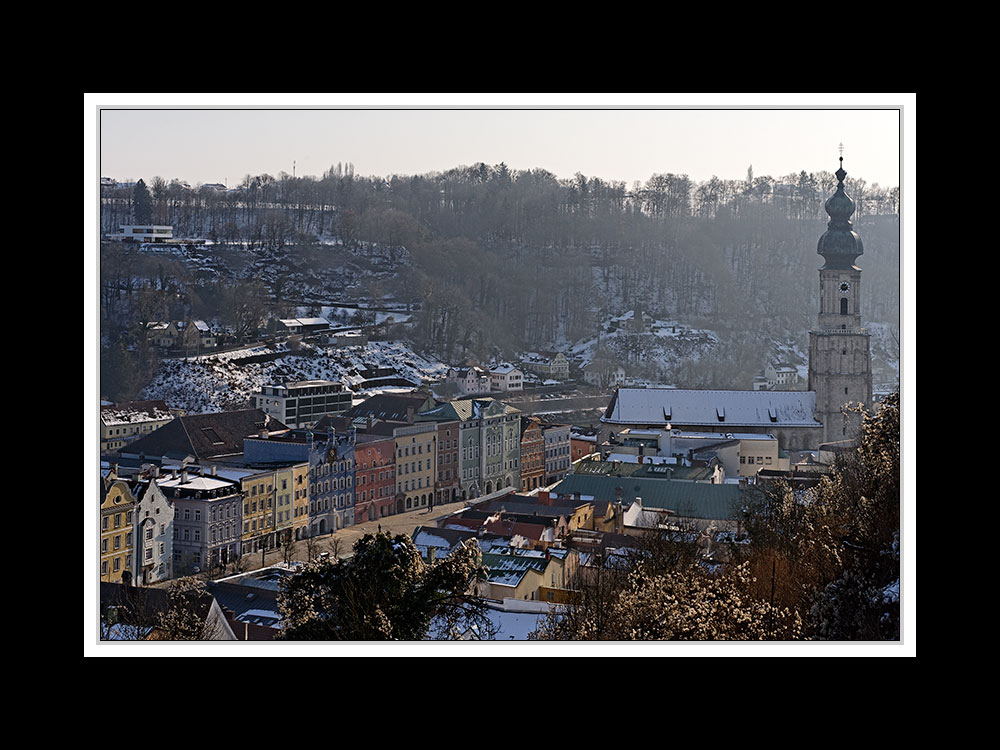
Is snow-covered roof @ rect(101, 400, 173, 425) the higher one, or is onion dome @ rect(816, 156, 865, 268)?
onion dome @ rect(816, 156, 865, 268)

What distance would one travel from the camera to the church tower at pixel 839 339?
10.5 metres

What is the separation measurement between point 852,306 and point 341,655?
940 centimetres

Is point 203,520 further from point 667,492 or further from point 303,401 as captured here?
point 667,492

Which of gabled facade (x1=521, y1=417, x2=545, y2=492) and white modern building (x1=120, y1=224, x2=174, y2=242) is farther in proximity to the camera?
gabled facade (x1=521, y1=417, x2=545, y2=492)

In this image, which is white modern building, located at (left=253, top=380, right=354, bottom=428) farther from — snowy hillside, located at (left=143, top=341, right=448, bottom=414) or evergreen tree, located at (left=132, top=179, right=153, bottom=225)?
evergreen tree, located at (left=132, top=179, right=153, bottom=225)

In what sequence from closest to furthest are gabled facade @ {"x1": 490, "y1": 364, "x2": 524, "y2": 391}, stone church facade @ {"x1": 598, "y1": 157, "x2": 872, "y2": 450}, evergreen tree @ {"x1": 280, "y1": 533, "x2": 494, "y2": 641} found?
evergreen tree @ {"x1": 280, "y1": 533, "x2": 494, "y2": 641}, gabled facade @ {"x1": 490, "y1": 364, "x2": 524, "y2": 391}, stone church facade @ {"x1": 598, "y1": 157, "x2": 872, "y2": 450}

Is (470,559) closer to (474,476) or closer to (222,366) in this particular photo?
(474,476)

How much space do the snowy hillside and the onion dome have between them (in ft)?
11.9

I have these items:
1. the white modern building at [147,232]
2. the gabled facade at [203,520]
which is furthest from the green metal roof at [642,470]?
the white modern building at [147,232]

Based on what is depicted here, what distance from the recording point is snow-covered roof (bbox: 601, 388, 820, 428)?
46.3 ft

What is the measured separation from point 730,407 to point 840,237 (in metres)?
5.16

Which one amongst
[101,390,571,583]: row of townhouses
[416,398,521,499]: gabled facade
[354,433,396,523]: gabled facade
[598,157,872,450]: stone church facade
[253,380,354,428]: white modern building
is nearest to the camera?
[101,390,571,583]: row of townhouses

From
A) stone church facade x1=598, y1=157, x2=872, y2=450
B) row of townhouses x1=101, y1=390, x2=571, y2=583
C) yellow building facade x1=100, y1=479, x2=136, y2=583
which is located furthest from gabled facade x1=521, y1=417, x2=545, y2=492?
yellow building facade x1=100, y1=479, x2=136, y2=583
